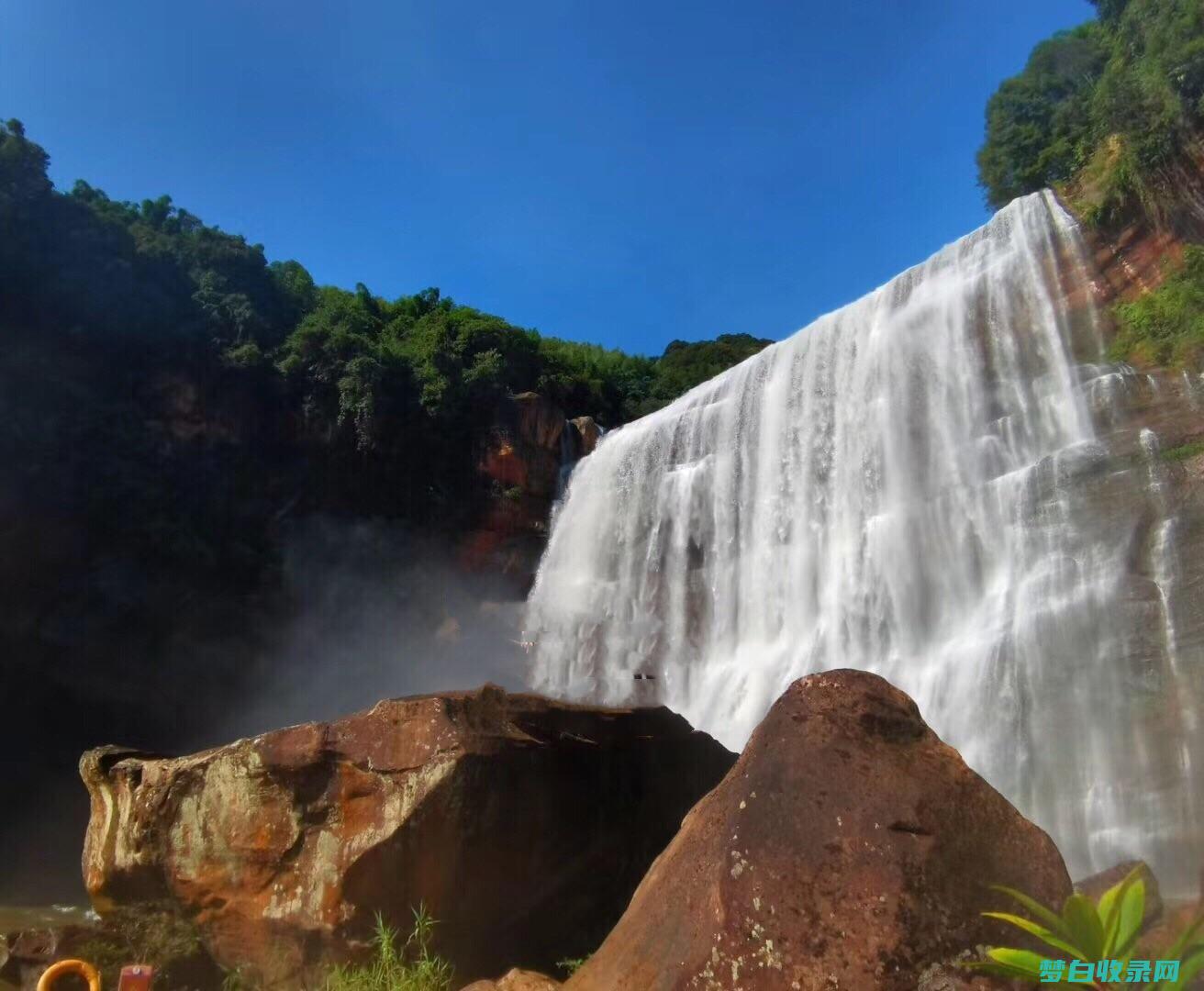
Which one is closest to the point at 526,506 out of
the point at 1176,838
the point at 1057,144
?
the point at 1057,144

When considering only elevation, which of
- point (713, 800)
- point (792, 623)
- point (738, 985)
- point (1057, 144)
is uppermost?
point (1057, 144)

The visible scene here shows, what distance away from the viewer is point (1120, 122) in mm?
15867

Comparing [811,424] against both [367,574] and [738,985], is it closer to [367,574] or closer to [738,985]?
[367,574]

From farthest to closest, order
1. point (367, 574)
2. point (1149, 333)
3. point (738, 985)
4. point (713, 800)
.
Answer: point (367, 574) < point (1149, 333) < point (713, 800) < point (738, 985)

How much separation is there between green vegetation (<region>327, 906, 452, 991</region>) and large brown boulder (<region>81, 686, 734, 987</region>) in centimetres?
9

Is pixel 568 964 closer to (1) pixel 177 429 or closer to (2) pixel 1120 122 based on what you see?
(2) pixel 1120 122

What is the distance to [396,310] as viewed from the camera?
30.4 metres

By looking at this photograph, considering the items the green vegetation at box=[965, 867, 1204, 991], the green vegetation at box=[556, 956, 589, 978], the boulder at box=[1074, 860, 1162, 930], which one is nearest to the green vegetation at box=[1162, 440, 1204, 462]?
the boulder at box=[1074, 860, 1162, 930]

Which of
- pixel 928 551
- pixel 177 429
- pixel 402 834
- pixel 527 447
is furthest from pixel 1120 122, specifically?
pixel 177 429

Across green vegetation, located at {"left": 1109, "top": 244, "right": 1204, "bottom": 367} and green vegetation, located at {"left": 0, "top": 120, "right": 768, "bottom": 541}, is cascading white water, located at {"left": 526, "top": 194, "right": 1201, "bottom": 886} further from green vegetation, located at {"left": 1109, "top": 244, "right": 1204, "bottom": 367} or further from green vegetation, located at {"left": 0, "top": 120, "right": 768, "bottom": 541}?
green vegetation, located at {"left": 0, "top": 120, "right": 768, "bottom": 541}

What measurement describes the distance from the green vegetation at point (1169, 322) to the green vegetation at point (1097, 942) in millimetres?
11222

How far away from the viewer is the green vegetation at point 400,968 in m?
5.64

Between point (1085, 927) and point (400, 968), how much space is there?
397cm

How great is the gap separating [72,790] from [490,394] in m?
13.3
